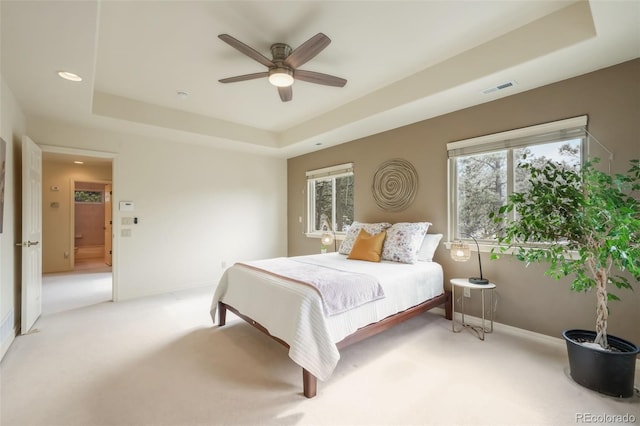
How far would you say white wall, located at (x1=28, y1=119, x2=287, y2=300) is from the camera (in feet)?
13.8

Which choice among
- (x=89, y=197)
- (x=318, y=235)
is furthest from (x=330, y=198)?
(x=89, y=197)

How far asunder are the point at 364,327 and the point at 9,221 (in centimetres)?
364

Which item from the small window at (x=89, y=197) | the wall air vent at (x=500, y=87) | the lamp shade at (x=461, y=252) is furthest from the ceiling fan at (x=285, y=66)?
the small window at (x=89, y=197)

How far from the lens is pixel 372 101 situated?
360 centimetres

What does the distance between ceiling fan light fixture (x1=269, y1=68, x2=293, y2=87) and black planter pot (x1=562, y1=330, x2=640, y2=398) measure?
3.10 meters

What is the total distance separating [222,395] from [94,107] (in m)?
3.62

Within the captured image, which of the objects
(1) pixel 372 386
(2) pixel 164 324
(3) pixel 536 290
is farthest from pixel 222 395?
(3) pixel 536 290

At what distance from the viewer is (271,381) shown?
216 centimetres

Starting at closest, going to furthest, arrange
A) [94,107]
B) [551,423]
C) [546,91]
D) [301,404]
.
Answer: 1. [551,423]
2. [301,404]
3. [546,91]
4. [94,107]

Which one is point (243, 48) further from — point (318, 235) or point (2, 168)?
point (318, 235)

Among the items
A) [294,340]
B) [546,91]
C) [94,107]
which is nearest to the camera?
[294,340]

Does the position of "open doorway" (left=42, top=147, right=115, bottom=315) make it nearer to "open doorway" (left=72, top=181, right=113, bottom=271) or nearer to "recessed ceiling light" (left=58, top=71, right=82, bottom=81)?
"open doorway" (left=72, top=181, right=113, bottom=271)

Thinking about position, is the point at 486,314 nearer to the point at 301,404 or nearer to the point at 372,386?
the point at 372,386
